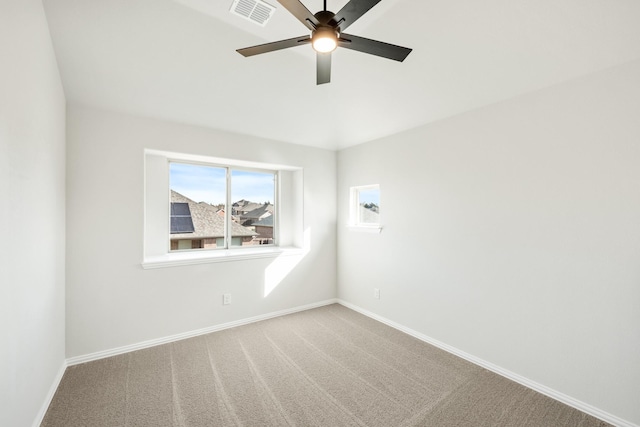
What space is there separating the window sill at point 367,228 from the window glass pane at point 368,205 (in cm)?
12

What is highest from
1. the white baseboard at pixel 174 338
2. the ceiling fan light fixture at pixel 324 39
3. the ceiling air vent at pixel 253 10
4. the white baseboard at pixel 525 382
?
the ceiling air vent at pixel 253 10

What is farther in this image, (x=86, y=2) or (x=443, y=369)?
(x=443, y=369)

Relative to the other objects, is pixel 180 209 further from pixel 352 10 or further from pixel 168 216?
pixel 352 10

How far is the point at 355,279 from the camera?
3.98 meters

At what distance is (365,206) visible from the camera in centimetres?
405

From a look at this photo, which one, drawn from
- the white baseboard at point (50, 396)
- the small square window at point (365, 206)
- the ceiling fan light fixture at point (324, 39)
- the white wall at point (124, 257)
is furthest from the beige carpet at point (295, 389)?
the ceiling fan light fixture at point (324, 39)

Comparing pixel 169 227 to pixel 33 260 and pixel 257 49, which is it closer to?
pixel 33 260

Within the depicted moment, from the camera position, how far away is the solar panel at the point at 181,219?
3.41 meters

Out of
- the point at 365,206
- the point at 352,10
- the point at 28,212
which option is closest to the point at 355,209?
the point at 365,206

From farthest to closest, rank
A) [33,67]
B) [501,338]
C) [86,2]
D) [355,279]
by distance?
[355,279] < [501,338] < [86,2] < [33,67]

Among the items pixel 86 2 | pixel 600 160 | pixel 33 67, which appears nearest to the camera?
pixel 33 67

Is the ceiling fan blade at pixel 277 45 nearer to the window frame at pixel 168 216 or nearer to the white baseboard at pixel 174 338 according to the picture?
the window frame at pixel 168 216

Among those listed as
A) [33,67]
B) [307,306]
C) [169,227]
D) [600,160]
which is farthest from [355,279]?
[33,67]

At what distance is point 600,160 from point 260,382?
305cm
